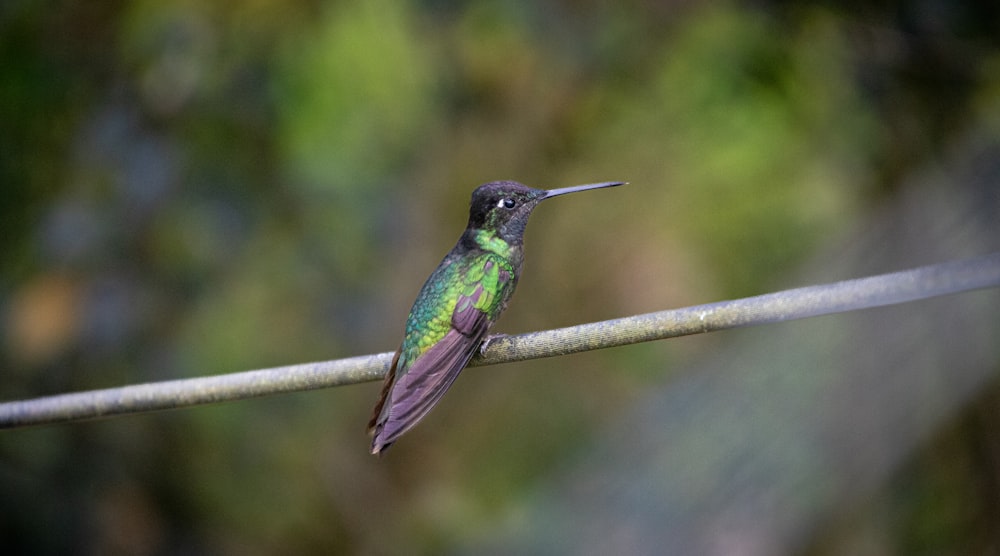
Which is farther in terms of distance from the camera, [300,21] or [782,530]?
[300,21]

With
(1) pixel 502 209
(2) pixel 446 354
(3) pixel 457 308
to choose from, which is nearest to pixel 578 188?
(1) pixel 502 209

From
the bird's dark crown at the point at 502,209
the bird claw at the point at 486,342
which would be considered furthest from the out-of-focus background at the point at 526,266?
the bird claw at the point at 486,342

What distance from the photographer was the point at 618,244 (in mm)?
4457

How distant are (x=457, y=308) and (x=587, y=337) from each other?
0.46 meters

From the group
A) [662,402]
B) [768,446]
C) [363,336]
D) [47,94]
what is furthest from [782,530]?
[47,94]

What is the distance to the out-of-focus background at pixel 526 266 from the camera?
2867 millimetres

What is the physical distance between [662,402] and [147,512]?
2120 mm

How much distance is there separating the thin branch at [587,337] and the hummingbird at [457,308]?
7 centimetres

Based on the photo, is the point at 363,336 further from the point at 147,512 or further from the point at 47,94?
the point at 47,94

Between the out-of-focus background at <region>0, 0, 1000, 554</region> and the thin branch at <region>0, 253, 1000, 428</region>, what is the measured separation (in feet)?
3.34

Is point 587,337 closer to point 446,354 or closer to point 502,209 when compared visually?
point 446,354

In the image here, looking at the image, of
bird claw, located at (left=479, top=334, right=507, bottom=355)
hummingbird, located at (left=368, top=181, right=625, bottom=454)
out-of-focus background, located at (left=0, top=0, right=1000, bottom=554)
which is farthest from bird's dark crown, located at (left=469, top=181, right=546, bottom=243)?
out-of-focus background, located at (left=0, top=0, right=1000, bottom=554)

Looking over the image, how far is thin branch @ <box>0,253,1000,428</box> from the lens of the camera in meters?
1.28

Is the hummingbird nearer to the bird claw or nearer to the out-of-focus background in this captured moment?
the bird claw
